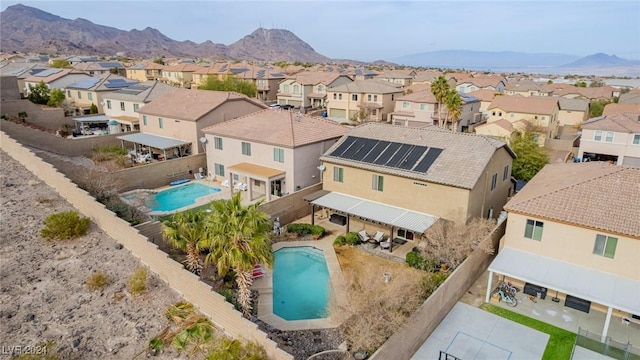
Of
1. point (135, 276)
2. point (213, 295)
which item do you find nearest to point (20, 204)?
point (135, 276)

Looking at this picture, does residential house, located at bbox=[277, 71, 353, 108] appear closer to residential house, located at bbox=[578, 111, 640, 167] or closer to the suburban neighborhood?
the suburban neighborhood

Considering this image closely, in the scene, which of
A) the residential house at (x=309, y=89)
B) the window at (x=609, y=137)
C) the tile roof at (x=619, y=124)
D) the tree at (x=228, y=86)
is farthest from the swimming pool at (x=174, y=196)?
the residential house at (x=309, y=89)

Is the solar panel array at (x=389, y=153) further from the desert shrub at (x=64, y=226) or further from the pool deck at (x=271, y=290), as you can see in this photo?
the desert shrub at (x=64, y=226)

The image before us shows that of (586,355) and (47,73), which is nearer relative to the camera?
(586,355)

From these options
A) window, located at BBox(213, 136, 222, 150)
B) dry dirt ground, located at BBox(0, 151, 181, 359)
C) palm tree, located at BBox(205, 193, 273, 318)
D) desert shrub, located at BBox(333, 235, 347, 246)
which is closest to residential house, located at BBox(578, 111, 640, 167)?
desert shrub, located at BBox(333, 235, 347, 246)

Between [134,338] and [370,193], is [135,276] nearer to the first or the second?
[134,338]

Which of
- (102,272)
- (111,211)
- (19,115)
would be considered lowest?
(102,272)
